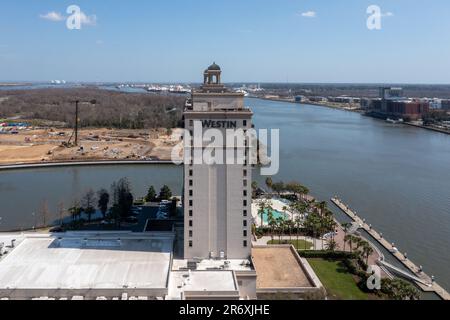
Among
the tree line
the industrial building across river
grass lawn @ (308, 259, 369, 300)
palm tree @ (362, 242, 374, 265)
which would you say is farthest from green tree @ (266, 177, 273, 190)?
the tree line

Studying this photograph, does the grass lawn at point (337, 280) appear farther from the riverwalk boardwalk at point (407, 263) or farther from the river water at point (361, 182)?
the river water at point (361, 182)

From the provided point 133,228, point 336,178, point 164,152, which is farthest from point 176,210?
point 164,152

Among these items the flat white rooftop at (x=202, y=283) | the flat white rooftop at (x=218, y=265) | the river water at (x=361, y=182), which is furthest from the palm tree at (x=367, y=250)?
the flat white rooftop at (x=202, y=283)

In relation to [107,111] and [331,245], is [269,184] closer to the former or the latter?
[331,245]

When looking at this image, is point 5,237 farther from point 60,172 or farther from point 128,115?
point 128,115

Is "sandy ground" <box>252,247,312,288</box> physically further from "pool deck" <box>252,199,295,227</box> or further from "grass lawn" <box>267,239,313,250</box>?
"pool deck" <box>252,199,295,227</box>
